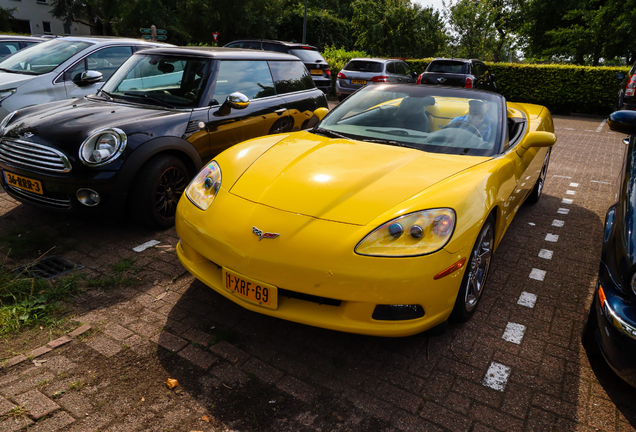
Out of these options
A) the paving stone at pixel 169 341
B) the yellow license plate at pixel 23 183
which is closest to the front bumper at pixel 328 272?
the paving stone at pixel 169 341

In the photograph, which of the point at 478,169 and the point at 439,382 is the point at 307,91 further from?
the point at 439,382

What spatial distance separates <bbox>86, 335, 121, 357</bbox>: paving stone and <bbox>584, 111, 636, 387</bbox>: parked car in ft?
8.22

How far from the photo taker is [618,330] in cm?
206

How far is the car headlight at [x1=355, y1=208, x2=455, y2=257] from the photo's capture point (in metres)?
2.26

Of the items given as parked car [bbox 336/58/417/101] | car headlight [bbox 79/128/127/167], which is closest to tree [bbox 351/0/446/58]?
parked car [bbox 336/58/417/101]

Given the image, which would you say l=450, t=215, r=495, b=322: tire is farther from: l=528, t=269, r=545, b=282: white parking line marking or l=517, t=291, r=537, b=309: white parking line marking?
l=528, t=269, r=545, b=282: white parking line marking

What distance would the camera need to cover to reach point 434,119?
142 inches

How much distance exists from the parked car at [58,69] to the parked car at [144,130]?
4.08 ft

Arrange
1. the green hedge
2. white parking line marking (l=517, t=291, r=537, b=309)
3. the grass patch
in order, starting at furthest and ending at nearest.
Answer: the green hedge → white parking line marking (l=517, t=291, r=537, b=309) → the grass patch

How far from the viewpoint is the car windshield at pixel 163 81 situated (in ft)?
14.6

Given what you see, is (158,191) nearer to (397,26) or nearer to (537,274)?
(537,274)

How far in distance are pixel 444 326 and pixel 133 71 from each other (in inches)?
160

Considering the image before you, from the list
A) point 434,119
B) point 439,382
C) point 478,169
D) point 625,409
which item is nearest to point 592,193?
point 434,119

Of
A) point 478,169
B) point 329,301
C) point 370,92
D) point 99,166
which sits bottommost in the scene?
point 329,301
